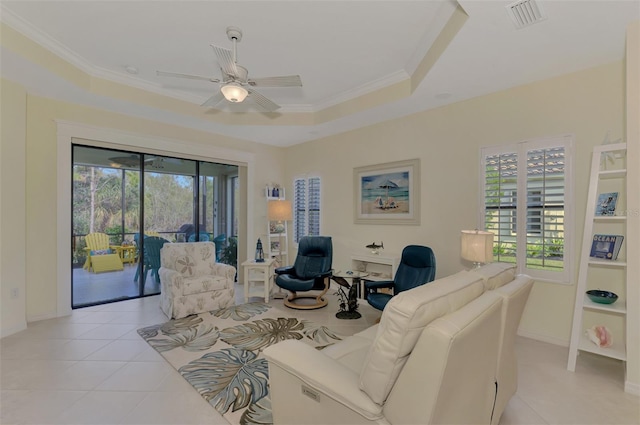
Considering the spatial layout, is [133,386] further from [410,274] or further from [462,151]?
[462,151]

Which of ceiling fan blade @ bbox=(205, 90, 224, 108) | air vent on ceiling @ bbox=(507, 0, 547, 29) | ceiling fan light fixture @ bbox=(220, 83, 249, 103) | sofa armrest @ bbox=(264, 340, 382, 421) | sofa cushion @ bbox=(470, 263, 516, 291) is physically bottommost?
sofa armrest @ bbox=(264, 340, 382, 421)

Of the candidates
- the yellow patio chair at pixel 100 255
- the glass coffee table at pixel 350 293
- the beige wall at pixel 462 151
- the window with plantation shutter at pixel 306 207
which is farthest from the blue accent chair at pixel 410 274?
the yellow patio chair at pixel 100 255

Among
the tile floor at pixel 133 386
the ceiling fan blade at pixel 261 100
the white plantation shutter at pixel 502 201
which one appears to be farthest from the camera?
the white plantation shutter at pixel 502 201

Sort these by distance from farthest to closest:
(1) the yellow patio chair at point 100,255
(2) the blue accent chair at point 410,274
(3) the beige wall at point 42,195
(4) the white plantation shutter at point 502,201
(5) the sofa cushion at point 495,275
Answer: (1) the yellow patio chair at point 100,255 → (3) the beige wall at point 42,195 → (2) the blue accent chair at point 410,274 → (4) the white plantation shutter at point 502,201 → (5) the sofa cushion at point 495,275

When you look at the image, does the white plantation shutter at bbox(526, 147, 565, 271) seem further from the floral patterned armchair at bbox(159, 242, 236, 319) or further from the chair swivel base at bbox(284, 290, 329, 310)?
the floral patterned armchair at bbox(159, 242, 236, 319)

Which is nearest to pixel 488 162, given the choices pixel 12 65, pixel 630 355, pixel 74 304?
pixel 630 355

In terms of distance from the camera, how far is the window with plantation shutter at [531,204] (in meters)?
3.15

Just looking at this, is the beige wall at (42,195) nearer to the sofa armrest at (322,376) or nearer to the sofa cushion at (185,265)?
the sofa cushion at (185,265)

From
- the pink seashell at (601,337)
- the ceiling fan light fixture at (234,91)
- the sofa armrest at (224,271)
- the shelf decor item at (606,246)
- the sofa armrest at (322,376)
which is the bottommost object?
the pink seashell at (601,337)

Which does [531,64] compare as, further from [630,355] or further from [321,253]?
[321,253]

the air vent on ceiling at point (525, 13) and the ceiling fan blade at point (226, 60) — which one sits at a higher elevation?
the air vent on ceiling at point (525, 13)

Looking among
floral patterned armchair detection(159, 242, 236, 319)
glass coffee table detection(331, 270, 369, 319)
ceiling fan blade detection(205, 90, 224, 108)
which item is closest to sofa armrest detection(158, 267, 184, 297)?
floral patterned armchair detection(159, 242, 236, 319)

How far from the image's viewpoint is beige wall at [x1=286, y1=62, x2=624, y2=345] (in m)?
3.01

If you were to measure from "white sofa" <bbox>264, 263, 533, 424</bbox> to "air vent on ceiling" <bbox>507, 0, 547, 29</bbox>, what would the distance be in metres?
1.93
